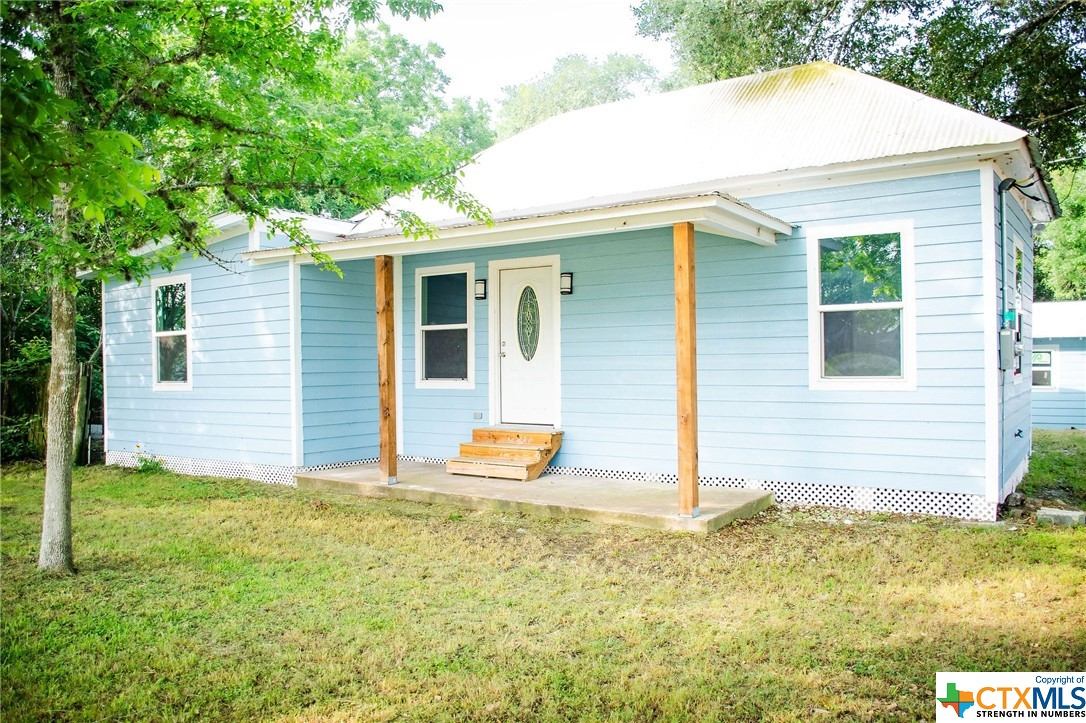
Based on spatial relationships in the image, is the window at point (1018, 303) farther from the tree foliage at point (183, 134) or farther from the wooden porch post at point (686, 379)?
the tree foliage at point (183, 134)

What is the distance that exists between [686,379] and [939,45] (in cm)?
777

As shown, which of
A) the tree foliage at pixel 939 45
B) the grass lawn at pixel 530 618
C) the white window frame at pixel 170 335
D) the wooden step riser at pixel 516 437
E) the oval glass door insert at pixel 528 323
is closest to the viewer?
the grass lawn at pixel 530 618

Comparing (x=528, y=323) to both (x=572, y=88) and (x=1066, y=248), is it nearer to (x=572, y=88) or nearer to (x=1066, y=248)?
(x=1066, y=248)

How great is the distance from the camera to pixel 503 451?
7867mm

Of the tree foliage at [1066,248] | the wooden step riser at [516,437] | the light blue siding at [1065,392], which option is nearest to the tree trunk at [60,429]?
the wooden step riser at [516,437]

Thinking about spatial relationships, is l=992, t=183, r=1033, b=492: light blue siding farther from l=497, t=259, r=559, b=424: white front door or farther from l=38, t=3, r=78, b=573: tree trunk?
l=38, t=3, r=78, b=573: tree trunk

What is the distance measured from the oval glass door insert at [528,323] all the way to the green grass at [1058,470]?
5.13 metres

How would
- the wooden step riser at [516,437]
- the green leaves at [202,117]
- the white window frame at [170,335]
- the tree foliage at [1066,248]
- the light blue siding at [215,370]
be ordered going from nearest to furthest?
1. the green leaves at [202,117]
2. the wooden step riser at [516,437]
3. the light blue siding at [215,370]
4. the white window frame at [170,335]
5. the tree foliage at [1066,248]

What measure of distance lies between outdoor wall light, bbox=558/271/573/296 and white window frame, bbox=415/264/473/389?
4.10 ft

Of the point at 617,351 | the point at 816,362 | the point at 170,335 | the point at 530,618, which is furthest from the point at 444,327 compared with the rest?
the point at 530,618

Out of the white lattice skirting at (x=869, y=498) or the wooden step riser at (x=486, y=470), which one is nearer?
the white lattice skirting at (x=869, y=498)

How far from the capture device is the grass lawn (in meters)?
3.09

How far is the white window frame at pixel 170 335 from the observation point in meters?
9.85

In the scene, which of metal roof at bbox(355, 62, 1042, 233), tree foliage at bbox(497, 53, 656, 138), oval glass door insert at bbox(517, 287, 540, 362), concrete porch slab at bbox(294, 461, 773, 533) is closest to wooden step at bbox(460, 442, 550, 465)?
concrete porch slab at bbox(294, 461, 773, 533)
